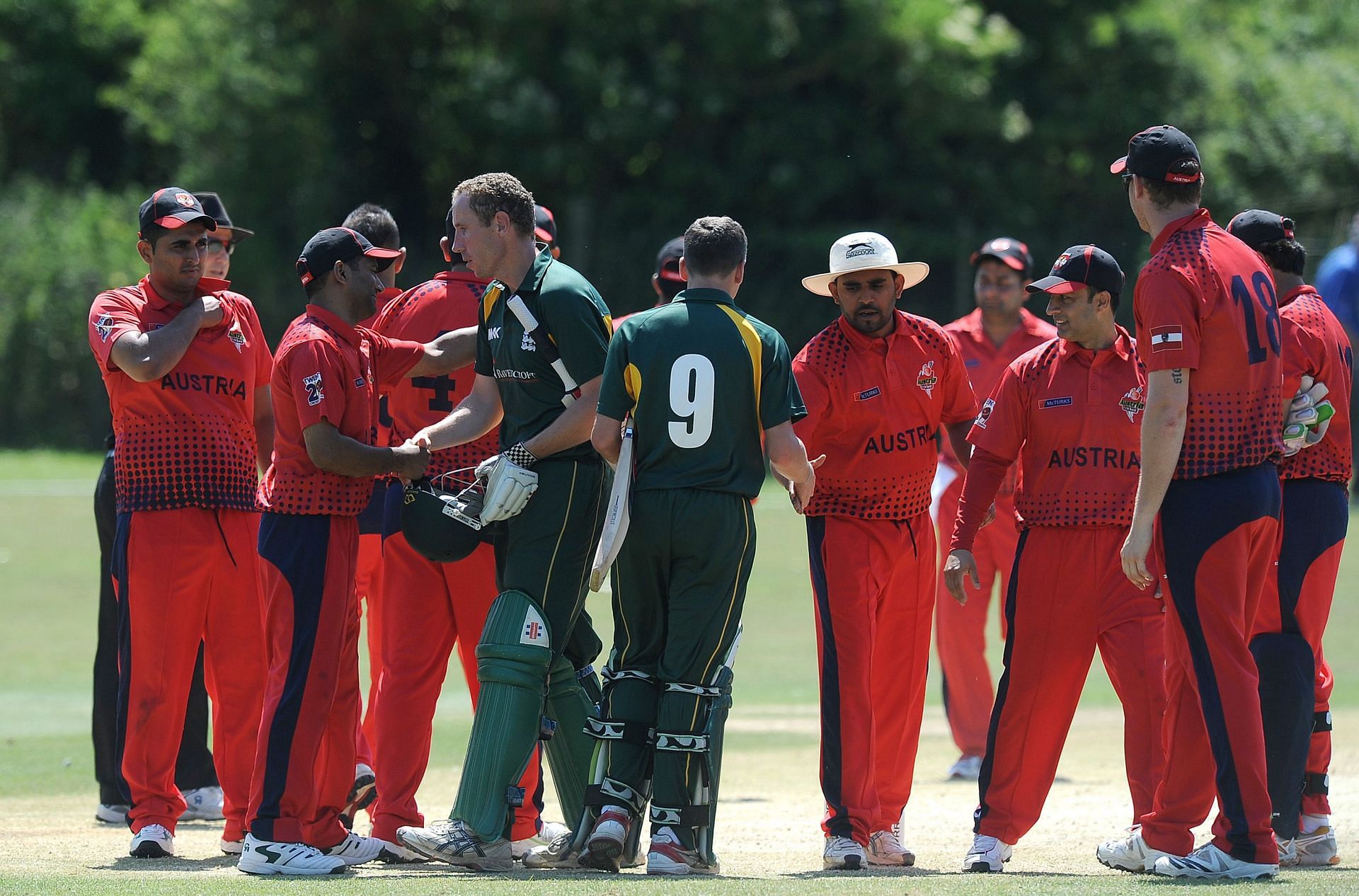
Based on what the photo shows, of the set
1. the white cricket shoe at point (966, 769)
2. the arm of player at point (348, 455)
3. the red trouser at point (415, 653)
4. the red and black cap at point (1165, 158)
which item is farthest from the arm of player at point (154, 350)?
the white cricket shoe at point (966, 769)

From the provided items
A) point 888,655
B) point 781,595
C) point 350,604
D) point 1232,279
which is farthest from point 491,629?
point 781,595

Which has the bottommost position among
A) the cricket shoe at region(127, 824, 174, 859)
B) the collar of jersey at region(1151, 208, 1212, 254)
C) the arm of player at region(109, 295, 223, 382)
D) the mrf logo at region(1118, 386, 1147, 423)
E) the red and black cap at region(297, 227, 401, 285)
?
the cricket shoe at region(127, 824, 174, 859)

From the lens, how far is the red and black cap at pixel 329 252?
263 inches

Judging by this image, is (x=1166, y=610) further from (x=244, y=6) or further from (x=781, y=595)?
(x=244, y=6)

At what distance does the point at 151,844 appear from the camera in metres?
6.80

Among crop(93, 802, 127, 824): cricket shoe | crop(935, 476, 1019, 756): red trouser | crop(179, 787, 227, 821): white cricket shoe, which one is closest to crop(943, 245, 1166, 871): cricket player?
crop(935, 476, 1019, 756): red trouser

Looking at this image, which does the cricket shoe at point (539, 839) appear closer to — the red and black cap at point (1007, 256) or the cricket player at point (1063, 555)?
the cricket player at point (1063, 555)

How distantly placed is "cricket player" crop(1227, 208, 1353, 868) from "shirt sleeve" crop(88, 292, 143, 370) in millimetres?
4618

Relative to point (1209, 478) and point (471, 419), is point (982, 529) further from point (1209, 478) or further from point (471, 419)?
point (471, 419)

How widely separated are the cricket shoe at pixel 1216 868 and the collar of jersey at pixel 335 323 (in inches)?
142

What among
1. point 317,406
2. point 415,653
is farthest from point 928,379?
point 317,406

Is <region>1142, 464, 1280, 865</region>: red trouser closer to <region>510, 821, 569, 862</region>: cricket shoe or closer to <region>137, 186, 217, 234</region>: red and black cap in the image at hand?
<region>510, 821, 569, 862</region>: cricket shoe

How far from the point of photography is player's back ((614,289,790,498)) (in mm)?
6367

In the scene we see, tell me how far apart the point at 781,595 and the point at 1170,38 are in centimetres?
1702
